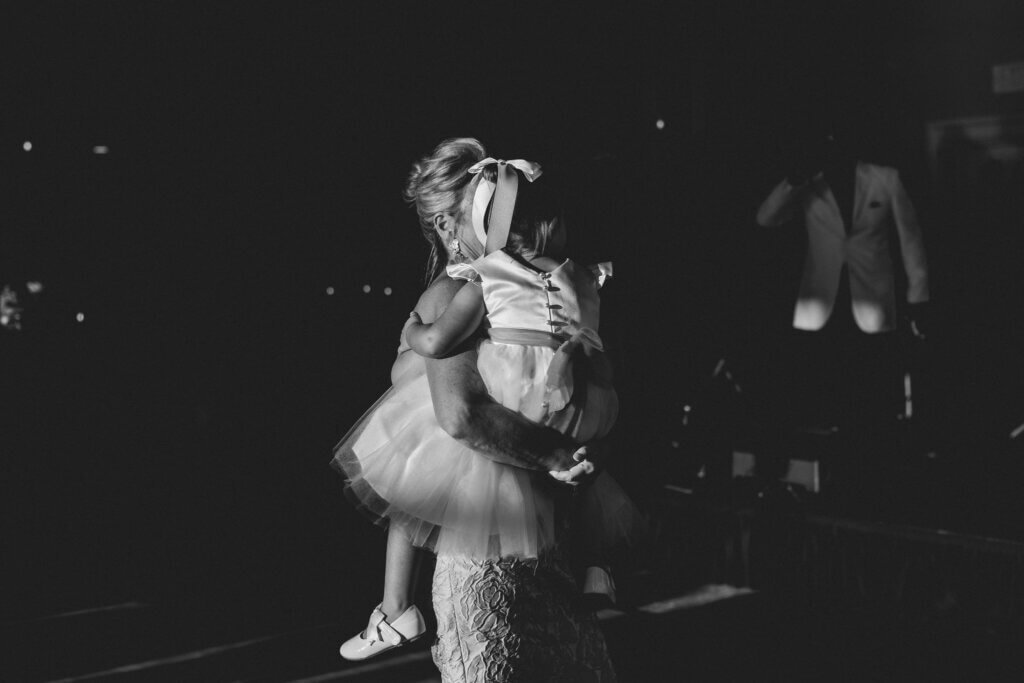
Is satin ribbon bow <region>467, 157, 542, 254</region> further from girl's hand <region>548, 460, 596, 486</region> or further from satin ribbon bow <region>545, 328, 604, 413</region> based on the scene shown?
girl's hand <region>548, 460, 596, 486</region>

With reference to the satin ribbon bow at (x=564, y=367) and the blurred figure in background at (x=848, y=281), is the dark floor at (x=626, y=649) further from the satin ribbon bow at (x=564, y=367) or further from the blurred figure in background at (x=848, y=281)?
the satin ribbon bow at (x=564, y=367)

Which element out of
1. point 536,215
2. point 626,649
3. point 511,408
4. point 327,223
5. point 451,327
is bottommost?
point 626,649

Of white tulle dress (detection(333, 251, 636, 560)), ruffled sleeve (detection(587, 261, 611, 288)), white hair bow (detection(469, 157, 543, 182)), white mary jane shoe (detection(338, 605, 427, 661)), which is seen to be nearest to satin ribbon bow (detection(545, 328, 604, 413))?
white tulle dress (detection(333, 251, 636, 560))

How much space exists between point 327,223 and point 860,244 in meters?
1.98

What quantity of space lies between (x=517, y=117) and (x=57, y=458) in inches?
83.8

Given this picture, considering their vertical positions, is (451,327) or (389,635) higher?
(451,327)

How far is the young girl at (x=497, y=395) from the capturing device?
1.66 meters

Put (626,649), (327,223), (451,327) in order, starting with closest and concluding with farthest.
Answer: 1. (451,327)
2. (626,649)
3. (327,223)

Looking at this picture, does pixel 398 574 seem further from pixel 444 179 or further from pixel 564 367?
pixel 444 179

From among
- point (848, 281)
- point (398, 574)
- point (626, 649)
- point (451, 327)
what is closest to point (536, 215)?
point (451, 327)

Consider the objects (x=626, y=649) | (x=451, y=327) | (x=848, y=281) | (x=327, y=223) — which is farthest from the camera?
(x=327, y=223)

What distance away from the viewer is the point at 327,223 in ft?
14.3

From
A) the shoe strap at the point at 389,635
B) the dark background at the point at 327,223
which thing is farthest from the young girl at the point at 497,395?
the dark background at the point at 327,223

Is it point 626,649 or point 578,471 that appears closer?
point 578,471
